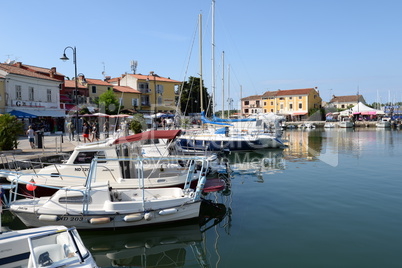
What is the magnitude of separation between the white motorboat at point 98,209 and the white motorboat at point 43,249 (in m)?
3.19

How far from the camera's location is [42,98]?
38125 millimetres

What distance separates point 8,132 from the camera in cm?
1883

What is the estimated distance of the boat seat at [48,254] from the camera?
223 inches

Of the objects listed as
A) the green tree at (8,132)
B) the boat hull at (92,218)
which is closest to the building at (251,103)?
the green tree at (8,132)

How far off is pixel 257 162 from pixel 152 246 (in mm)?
16515

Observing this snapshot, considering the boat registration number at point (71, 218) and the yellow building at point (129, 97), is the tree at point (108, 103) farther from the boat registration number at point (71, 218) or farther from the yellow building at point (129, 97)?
the boat registration number at point (71, 218)

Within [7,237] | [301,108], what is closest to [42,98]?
[7,237]

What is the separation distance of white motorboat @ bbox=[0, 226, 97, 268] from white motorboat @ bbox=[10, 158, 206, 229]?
319 cm

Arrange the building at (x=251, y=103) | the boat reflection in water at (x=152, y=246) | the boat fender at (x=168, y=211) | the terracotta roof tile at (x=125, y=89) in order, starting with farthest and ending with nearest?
1. the building at (x=251, y=103)
2. the terracotta roof tile at (x=125, y=89)
3. the boat fender at (x=168, y=211)
4. the boat reflection in water at (x=152, y=246)

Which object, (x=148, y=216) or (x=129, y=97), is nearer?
(x=148, y=216)

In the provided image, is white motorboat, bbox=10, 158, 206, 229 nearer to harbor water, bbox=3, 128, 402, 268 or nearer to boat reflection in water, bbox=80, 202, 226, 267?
boat reflection in water, bbox=80, 202, 226, 267

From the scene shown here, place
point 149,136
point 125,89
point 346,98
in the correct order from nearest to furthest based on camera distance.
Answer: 1. point 149,136
2. point 125,89
3. point 346,98

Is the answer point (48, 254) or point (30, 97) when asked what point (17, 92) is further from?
point (48, 254)

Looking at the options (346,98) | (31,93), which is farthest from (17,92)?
(346,98)
